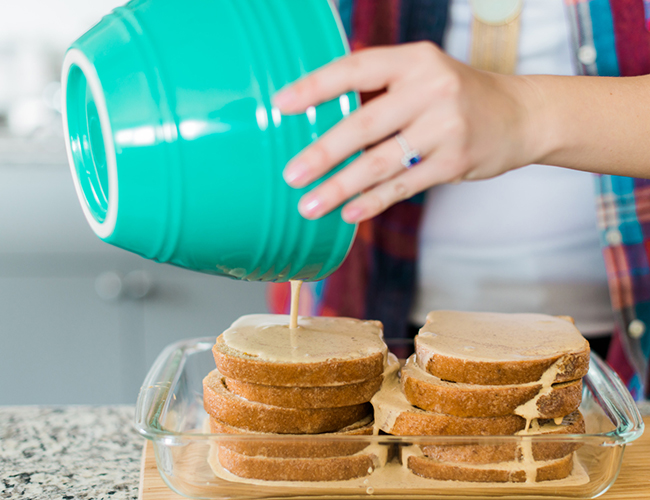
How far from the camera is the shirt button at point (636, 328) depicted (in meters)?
1.26

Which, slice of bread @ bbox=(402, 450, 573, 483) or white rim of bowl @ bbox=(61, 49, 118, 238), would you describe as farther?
slice of bread @ bbox=(402, 450, 573, 483)

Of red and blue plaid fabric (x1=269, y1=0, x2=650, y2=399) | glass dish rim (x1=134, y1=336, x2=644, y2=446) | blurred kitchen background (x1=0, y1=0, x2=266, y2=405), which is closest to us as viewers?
glass dish rim (x1=134, y1=336, x2=644, y2=446)

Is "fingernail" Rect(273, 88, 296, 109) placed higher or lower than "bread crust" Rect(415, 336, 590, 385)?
higher

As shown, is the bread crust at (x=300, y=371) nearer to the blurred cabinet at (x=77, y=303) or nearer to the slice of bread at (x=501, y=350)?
the slice of bread at (x=501, y=350)

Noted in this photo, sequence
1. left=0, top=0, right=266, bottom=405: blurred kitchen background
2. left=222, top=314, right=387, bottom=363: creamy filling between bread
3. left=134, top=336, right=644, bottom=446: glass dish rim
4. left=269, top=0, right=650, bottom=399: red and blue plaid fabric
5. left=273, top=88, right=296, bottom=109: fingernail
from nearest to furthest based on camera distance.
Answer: left=273, top=88, right=296, bottom=109: fingernail < left=134, top=336, right=644, bottom=446: glass dish rim < left=222, top=314, right=387, bottom=363: creamy filling between bread < left=269, top=0, right=650, bottom=399: red and blue plaid fabric < left=0, top=0, right=266, bottom=405: blurred kitchen background

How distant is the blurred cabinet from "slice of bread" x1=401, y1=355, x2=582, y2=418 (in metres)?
1.41

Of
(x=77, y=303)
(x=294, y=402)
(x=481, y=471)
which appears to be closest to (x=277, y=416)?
(x=294, y=402)

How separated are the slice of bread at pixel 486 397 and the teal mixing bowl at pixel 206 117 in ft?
0.91

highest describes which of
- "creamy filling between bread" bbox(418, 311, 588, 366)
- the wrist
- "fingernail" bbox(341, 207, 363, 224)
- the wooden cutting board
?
the wrist

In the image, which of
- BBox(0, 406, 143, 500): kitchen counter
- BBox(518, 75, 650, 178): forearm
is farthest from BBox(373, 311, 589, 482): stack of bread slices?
BBox(0, 406, 143, 500): kitchen counter

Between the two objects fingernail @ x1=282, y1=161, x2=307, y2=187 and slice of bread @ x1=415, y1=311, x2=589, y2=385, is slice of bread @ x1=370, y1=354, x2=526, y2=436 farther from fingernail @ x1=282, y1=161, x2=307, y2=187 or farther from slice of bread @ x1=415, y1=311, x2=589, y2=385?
fingernail @ x1=282, y1=161, x2=307, y2=187

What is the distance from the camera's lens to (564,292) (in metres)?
1.34

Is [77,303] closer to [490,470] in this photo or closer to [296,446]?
[296,446]

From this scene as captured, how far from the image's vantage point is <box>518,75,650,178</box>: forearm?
74 cm
